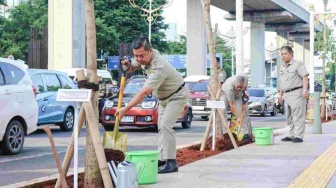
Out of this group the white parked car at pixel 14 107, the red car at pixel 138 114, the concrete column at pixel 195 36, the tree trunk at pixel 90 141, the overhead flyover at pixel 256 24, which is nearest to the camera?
the tree trunk at pixel 90 141

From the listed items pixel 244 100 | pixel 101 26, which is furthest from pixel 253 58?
pixel 244 100

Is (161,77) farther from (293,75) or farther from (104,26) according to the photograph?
(104,26)

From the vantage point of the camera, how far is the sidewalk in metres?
7.16

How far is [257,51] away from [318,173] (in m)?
56.7

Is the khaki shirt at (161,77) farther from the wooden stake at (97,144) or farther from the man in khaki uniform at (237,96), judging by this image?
the man in khaki uniform at (237,96)

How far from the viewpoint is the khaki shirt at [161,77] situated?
7.43m

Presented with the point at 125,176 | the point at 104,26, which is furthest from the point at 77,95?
the point at 104,26

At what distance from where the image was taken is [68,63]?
1406 inches

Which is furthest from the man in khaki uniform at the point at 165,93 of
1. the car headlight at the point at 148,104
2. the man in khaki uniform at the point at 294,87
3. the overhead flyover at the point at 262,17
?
the overhead flyover at the point at 262,17

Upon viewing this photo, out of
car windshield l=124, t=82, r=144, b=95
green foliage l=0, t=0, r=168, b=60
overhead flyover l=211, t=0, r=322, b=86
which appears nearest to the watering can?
car windshield l=124, t=82, r=144, b=95

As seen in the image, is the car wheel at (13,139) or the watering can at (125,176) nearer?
the watering can at (125,176)

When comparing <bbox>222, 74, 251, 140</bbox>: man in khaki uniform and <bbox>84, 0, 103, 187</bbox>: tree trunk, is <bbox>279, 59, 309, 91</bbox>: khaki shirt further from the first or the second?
<bbox>84, 0, 103, 187</bbox>: tree trunk

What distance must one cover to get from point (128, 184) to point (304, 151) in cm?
540

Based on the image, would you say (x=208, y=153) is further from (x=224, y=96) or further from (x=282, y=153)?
(x=224, y=96)
